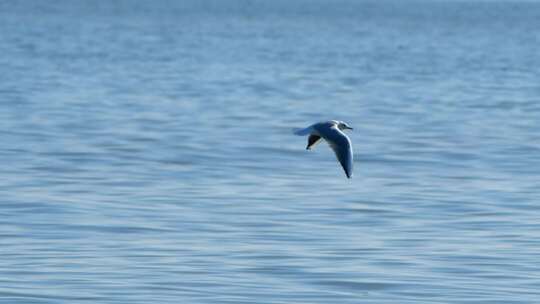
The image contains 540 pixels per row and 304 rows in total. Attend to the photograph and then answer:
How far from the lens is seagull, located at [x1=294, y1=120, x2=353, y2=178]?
11711mm

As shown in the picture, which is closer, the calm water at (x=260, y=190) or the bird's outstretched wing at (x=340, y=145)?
the bird's outstretched wing at (x=340, y=145)

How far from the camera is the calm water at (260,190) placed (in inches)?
489

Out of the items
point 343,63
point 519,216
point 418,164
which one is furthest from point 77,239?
point 343,63

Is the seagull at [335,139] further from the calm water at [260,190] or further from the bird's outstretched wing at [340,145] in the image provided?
the calm water at [260,190]

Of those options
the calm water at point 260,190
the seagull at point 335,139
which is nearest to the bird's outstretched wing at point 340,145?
the seagull at point 335,139

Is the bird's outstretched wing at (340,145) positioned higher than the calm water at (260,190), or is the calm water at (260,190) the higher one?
the bird's outstretched wing at (340,145)

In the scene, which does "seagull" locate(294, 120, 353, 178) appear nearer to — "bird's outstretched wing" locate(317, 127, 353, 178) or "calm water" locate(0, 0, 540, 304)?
"bird's outstretched wing" locate(317, 127, 353, 178)

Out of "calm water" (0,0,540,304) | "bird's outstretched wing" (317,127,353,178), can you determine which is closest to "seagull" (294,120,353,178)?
"bird's outstretched wing" (317,127,353,178)

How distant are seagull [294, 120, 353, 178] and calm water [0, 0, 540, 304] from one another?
1.02 m

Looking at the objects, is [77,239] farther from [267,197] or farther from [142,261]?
[267,197]

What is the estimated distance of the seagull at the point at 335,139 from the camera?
1171cm

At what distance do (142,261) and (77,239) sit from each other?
1.10 meters

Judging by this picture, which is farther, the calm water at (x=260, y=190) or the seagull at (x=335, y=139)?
the calm water at (x=260, y=190)

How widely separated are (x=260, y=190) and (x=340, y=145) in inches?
224
